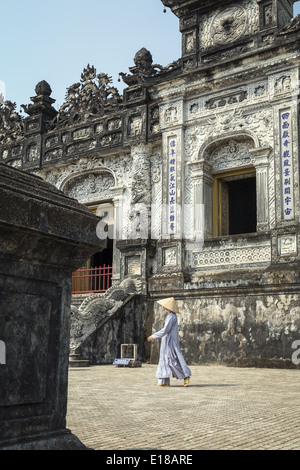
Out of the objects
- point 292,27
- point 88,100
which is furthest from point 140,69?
point 292,27

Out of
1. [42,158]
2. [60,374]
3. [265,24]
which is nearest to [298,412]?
[60,374]

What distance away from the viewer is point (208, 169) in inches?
484

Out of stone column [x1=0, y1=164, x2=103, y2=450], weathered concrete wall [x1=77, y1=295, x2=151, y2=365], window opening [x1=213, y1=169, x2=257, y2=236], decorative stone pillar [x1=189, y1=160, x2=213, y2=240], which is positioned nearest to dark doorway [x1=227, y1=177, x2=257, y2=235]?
window opening [x1=213, y1=169, x2=257, y2=236]

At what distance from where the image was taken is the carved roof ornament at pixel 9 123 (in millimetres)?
16984

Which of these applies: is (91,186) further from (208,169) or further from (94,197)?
(208,169)

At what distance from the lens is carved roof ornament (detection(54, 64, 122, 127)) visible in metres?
14.9

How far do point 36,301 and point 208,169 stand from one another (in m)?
10.0

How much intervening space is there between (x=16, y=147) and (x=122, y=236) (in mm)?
5707

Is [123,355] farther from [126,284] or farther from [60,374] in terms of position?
[60,374]

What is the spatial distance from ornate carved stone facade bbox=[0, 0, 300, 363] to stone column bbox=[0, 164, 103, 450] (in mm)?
7699

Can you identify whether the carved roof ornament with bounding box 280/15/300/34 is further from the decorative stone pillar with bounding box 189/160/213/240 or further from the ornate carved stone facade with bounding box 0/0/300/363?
the decorative stone pillar with bounding box 189/160/213/240

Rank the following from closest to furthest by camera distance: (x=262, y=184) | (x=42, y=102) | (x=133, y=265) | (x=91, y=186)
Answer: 1. (x=262, y=184)
2. (x=133, y=265)
3. (x=91, y=186)
4. (x=42, y=102)

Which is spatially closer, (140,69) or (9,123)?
(140,69)

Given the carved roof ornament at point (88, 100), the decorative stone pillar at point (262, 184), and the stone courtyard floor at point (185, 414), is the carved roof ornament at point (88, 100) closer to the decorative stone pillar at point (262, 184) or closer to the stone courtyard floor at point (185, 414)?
the decorative stone pillar at point (262, 184)
